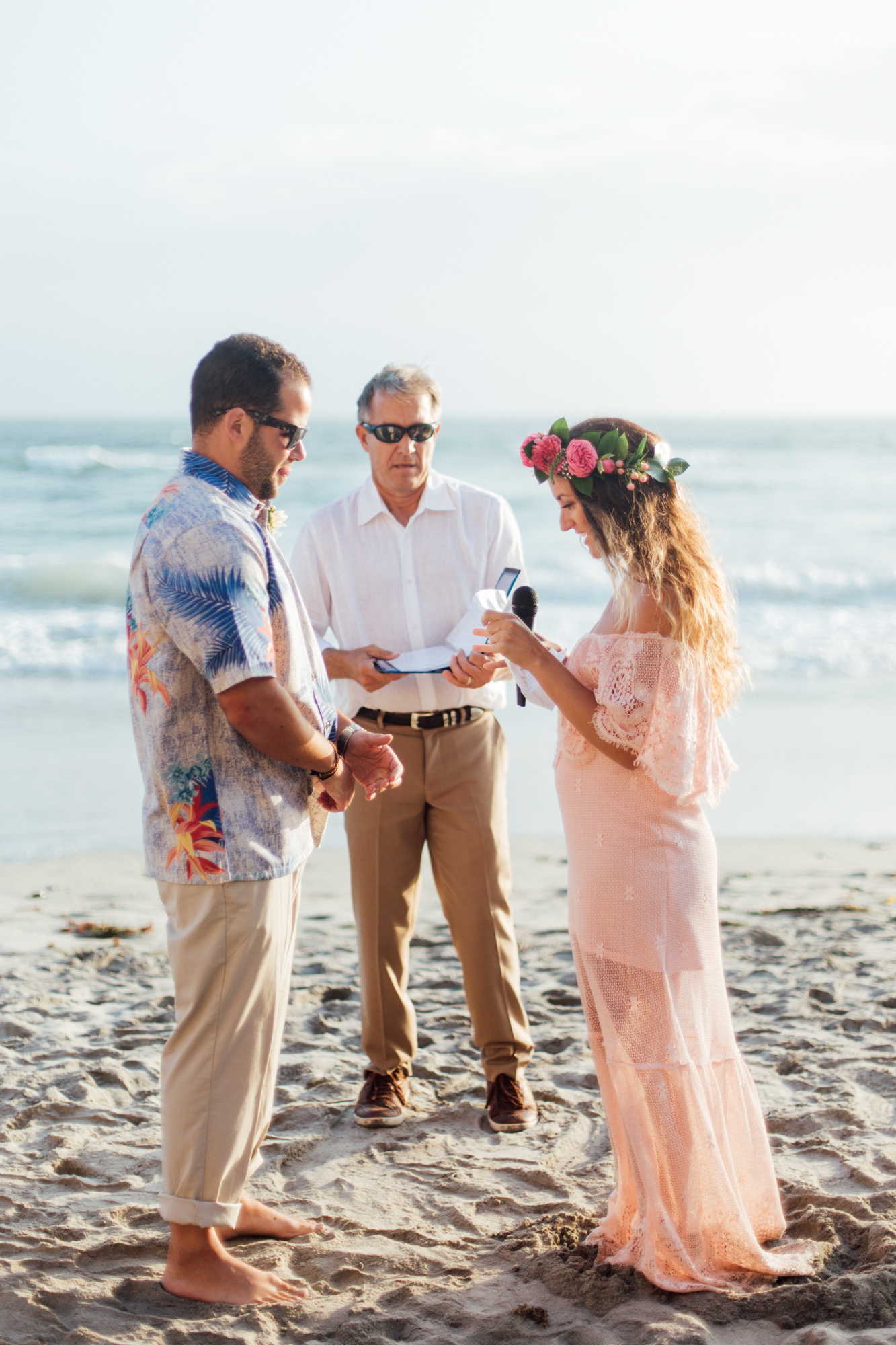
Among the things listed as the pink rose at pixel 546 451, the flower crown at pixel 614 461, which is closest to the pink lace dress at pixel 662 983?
the flower crown at pixel 614 461

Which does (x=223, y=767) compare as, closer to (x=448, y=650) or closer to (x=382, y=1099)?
(x=448, y=650)

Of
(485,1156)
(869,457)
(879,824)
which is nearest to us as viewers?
(485,1156)

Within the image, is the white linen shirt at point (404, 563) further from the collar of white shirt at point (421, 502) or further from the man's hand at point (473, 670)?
the man's hand at point (473, 670)

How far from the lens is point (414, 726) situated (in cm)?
359

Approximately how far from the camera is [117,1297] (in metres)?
2.56

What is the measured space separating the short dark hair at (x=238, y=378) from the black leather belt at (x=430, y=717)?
4.45 ft

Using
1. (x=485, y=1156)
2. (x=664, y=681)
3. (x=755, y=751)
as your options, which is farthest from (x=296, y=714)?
(x=755, y=751)

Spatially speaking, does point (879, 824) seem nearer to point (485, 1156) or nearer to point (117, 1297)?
point (485, 1156)

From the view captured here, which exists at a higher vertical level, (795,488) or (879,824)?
(795,488)

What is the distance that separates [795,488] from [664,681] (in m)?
27.6

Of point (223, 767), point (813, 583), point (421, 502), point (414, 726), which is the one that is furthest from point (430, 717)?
point (813, 583)

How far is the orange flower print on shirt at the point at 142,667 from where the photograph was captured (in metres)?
2.38

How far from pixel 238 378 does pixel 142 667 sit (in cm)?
66

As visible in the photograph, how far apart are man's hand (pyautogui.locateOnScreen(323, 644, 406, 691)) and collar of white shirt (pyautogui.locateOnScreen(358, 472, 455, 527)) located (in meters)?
0.47
